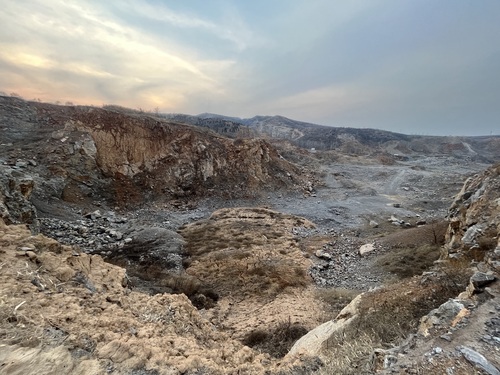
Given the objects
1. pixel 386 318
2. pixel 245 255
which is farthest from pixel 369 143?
pixel 386 318

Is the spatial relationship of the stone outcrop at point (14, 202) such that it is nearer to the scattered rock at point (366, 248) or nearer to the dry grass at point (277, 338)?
the dry grass at point (277, 338)

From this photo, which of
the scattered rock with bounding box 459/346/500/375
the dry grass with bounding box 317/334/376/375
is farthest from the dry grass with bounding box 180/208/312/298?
the scattered rock with bounding box 459/346/500/375

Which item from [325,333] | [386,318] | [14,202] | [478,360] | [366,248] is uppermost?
[478,360]

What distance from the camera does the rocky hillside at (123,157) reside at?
23.6 meters

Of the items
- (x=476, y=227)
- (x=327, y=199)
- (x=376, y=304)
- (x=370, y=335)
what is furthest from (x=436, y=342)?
(x=327, y=199)

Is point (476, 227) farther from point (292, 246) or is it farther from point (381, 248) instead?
point (292, 246)

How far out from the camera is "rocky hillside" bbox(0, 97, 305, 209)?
23562 mm

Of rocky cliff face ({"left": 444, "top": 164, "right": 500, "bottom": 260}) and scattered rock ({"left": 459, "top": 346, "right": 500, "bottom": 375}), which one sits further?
rocky cliff face ({"left": 444, "top": 164, "right": 500, "bottom": 260})

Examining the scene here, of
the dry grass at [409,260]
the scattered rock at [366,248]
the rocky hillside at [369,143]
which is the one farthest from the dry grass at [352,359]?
the rocky hillside at [369,143]

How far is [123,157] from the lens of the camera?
27922 millimetres

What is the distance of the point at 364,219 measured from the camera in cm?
2545

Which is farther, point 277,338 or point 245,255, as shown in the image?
point 245,255

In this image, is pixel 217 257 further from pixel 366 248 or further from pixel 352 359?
pixel 352 359

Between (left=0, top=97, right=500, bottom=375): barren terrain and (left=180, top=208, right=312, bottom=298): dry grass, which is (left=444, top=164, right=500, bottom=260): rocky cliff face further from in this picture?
(left=180, top=208, right=312, bottom=298): dry grass
